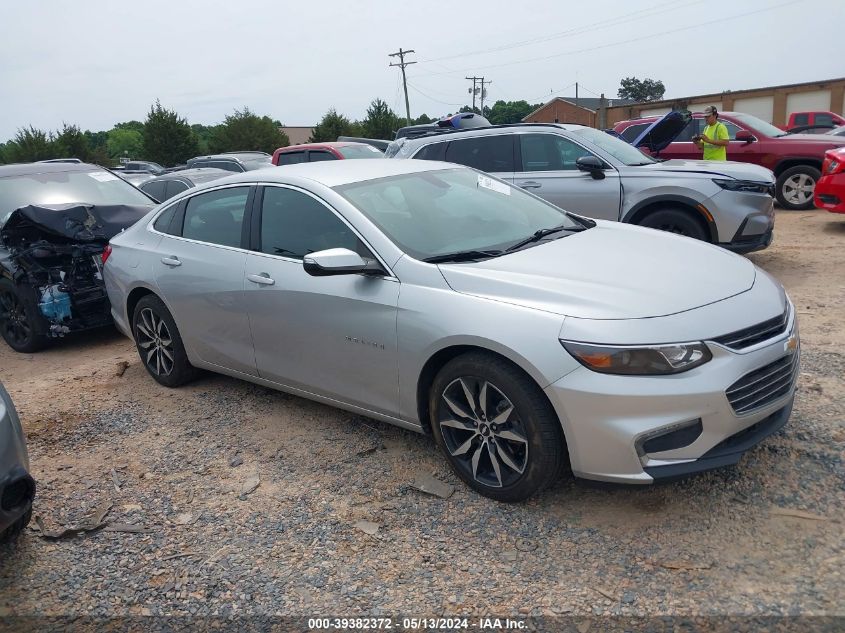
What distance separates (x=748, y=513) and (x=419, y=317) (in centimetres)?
174

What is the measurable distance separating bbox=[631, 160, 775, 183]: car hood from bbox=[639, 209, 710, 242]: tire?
432mm

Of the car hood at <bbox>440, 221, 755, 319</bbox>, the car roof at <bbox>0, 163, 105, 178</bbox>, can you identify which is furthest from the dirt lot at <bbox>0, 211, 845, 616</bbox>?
the car roof at <bbox>0, 163, 105, 178</bbox>

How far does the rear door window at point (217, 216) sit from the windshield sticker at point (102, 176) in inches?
129

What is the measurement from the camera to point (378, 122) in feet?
132

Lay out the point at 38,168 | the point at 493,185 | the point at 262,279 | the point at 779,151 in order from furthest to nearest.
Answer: the point at 779,151, the point at 38,168, the point at 493,185, the point at 262,279

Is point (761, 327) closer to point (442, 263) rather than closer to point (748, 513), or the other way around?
point (748, 513)

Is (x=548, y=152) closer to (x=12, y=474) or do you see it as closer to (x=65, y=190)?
(x=65, y=190)

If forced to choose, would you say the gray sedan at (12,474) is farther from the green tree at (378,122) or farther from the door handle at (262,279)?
the green tree at (378,122)

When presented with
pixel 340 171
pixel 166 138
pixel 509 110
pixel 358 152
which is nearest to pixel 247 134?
pixel 166 138

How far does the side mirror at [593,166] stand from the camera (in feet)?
24.6

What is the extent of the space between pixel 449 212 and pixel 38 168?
5.69 meters

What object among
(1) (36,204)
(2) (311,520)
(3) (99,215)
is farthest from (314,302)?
(1) (36,204)

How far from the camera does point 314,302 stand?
153 inches

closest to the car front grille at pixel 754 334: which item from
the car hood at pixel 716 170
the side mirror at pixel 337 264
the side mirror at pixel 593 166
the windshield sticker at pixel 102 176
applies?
the side mirror at pixel 337 264
